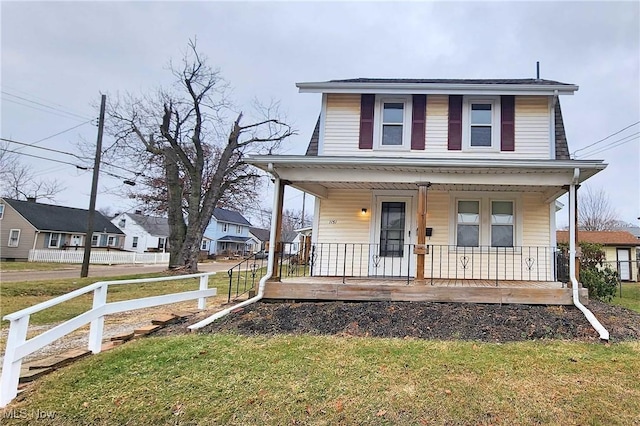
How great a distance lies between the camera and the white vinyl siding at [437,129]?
28.4ft

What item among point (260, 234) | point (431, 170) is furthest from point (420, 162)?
point (260, 234)

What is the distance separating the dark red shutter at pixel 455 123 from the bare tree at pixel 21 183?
119ft

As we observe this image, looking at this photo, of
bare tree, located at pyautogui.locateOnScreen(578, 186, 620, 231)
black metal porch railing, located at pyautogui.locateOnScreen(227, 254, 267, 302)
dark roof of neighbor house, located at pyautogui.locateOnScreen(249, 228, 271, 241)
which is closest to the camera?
black metal porch railing, located at pyautogui.locateOnScreen(227, 254, 267, 302)

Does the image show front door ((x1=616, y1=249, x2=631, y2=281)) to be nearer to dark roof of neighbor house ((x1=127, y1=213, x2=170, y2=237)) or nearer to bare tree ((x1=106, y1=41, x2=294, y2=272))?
bare tree ((x1=106, y1=41, x2=294, y2=272))

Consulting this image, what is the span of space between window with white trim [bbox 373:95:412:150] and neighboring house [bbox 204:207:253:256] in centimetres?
3453

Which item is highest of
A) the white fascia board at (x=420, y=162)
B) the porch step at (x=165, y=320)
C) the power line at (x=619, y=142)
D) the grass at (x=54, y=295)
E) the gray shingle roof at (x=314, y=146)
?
the power line at (x=619, y=142)

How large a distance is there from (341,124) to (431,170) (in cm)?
304

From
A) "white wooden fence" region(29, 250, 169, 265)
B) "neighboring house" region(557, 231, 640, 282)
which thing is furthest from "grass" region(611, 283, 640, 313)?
"white wooden fence" region(29, 250, 169, 265)

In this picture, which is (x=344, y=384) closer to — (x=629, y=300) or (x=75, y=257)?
(x=629, y=300)

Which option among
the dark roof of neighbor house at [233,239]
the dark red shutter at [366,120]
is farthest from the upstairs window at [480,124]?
the dark roof of neighbor house at [233,239]

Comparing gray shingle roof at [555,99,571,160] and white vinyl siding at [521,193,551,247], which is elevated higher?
gray shingle roof at [555,99,571,160]

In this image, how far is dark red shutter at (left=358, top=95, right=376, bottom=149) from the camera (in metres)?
8.98

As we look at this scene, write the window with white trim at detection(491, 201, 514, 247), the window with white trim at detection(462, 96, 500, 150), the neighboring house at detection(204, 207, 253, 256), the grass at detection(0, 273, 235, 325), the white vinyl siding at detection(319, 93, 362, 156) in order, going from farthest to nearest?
the neighboring house at detection(204, 207, 253, 256), the white vinyl siding at detection(319, 93, 362, 156), the window with white trim at detection(462, 96, 500, 150), the window with white trim at detection(491, 201, 514, 247), the grass at detection(0, 273, 235, 325)

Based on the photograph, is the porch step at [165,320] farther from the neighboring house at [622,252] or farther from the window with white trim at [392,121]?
the neighboring house at [622,252]
